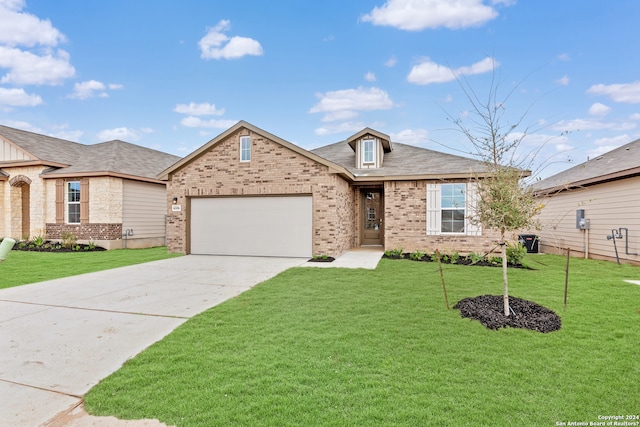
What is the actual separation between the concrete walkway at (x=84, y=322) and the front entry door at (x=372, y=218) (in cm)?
547

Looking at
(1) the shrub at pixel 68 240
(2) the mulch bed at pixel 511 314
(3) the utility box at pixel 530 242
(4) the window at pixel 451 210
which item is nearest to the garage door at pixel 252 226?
(4) the window at pixel 451 210

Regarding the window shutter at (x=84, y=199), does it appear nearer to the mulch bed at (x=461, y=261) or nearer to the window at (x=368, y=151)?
the window at (x=368, y=151)

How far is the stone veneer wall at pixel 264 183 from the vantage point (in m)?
11.3

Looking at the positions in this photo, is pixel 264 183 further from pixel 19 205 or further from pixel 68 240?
pixel 19 205

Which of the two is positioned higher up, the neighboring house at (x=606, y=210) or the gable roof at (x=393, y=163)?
the gable roof at (x=393, y=163)

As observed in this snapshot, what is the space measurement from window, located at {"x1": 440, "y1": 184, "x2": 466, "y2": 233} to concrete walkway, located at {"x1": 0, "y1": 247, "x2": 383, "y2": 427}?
4158 millimetres

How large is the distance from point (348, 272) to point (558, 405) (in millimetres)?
6036

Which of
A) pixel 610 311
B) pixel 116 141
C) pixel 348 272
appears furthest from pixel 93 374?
pixel 116 141

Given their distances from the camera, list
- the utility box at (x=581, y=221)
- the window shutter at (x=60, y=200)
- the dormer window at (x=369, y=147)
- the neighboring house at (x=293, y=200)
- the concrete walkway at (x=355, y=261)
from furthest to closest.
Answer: the window shutter at (x=60, y=200)
the dormer window at (x=369, y=147)
the utility box at (x=581, y=221)
the neighboring house at (x=293, y=200)
the concrete walkway at (x=355, y=261)

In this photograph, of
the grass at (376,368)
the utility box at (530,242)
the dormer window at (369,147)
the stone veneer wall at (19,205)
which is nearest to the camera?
the grass at (376,368)

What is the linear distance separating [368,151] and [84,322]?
1131 centimetres

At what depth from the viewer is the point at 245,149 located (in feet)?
39.7

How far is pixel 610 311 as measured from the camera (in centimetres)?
514

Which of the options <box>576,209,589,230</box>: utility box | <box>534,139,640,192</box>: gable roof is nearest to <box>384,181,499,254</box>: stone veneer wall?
<box>534,139,640,192</box>: gable roof
